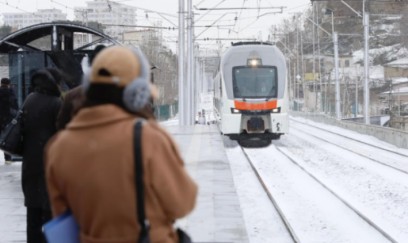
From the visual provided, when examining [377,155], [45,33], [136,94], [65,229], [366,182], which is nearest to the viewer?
[136,94]

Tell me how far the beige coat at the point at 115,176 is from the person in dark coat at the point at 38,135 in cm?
223

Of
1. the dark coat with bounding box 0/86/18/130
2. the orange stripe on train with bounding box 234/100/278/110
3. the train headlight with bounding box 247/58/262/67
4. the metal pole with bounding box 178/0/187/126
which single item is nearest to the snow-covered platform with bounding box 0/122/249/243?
the dark coat with bounding box 0/86/18/130

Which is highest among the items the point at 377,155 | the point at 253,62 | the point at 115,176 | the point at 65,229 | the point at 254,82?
the point at 253,62

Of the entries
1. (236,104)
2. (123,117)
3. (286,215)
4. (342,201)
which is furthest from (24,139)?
(236,104)

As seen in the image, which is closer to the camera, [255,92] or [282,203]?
[282,203]

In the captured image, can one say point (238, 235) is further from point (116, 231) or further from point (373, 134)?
point (373, 134)

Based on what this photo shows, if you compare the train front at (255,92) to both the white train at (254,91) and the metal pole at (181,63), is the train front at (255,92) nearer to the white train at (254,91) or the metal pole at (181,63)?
the white train at (254,91)

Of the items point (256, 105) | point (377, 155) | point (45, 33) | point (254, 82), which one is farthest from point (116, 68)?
point (377, 155)

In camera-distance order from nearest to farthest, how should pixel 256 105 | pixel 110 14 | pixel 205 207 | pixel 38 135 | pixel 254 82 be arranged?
pixel 38 135
pixel 205 207
pixel 256 105
pixel 254 82
pixel 110 14

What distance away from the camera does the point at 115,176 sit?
2436 mm

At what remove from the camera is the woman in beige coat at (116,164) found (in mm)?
2441

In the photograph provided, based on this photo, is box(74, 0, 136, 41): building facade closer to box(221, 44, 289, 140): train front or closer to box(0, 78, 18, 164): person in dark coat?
box(221, 44, 289, 140): train front

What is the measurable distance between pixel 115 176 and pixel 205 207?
3892 mm

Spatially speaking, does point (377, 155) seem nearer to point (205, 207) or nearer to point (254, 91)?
point (254, 91)
